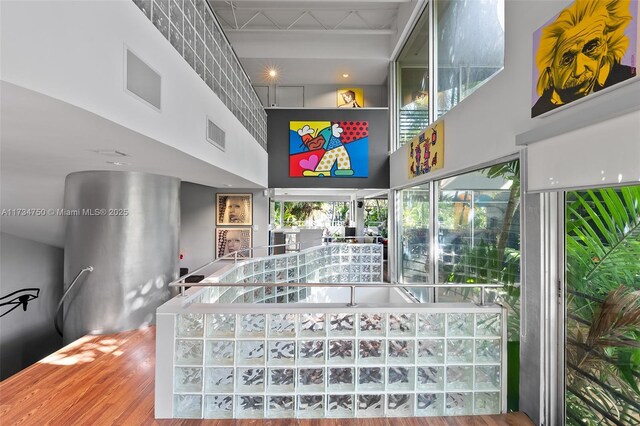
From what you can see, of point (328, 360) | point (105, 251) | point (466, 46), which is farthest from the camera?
point (105, 251)

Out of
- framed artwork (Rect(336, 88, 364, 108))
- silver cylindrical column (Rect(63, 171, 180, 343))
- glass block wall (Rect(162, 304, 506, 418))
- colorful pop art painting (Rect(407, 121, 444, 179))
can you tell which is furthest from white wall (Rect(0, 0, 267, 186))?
framed artwork (Rect(336, 88, 364, 108))

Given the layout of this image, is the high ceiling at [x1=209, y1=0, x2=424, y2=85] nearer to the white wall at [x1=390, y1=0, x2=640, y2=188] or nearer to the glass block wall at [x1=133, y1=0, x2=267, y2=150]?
the glass block wall at [x1=133, y1=0, x2=267, y2=150]

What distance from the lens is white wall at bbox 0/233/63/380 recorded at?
17.0 feet

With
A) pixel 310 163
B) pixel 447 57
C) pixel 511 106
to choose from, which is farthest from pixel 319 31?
pixel 511 106

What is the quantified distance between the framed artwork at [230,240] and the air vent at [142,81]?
19.2 ft

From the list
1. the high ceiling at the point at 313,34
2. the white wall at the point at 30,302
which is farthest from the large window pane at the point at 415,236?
the white wall at the point at 30,302

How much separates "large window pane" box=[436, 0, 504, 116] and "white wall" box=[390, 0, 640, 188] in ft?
0.84

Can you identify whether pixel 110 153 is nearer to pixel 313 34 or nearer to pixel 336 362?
pixel 336 362

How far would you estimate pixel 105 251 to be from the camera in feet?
13.8

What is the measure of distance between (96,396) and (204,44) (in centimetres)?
358

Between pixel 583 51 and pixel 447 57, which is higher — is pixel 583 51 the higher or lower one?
the lower one

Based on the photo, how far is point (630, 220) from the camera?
1.99m

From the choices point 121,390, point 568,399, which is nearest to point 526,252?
point 568,399

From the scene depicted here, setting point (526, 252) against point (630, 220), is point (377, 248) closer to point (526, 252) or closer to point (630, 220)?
point (526, 252)
